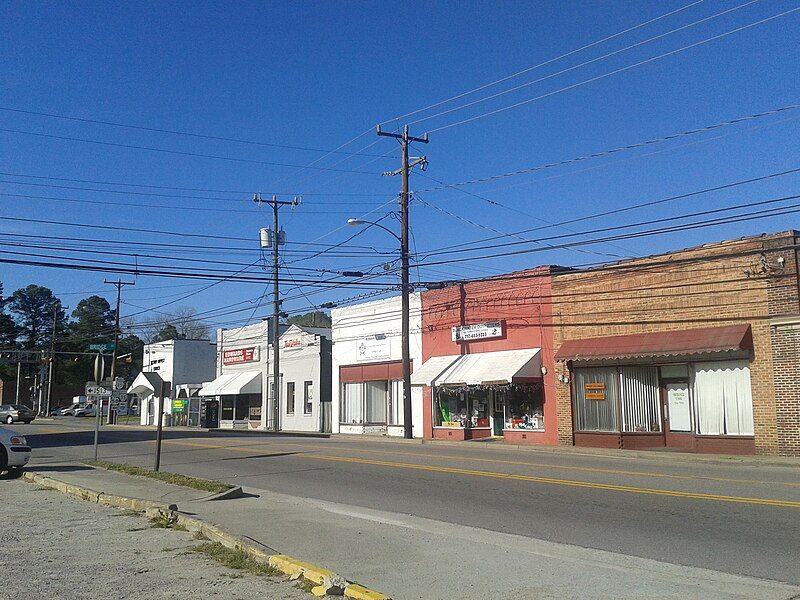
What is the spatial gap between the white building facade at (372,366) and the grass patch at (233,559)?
85.2 feet

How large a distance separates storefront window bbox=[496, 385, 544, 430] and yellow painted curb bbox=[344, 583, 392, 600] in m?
22.7

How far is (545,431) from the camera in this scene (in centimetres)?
2859

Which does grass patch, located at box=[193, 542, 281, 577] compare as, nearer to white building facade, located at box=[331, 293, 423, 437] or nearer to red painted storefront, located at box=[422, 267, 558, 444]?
red painted storefront, located at box=[422, 267, 558, 444]

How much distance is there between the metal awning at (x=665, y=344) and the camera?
73.3 ft

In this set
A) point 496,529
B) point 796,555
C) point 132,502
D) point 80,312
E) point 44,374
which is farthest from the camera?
point 80,312

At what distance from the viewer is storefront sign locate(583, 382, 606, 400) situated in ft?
87.2

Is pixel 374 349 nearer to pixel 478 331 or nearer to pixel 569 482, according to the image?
pixel 478 331

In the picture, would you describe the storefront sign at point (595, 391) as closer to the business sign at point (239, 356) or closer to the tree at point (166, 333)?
the business sign at point (239, 356)

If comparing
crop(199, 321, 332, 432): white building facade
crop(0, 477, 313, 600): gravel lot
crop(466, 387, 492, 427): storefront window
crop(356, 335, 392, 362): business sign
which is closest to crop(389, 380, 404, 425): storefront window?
crop(356, 335, 392, 362): business sign

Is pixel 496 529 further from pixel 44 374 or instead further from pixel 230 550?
pixel 44 374

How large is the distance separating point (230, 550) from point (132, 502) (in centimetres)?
456

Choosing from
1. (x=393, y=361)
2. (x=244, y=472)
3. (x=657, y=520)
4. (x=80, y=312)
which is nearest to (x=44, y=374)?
(x=80, y=312)

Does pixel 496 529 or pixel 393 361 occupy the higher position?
pixel 393 361

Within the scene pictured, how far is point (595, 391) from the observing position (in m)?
26.9
